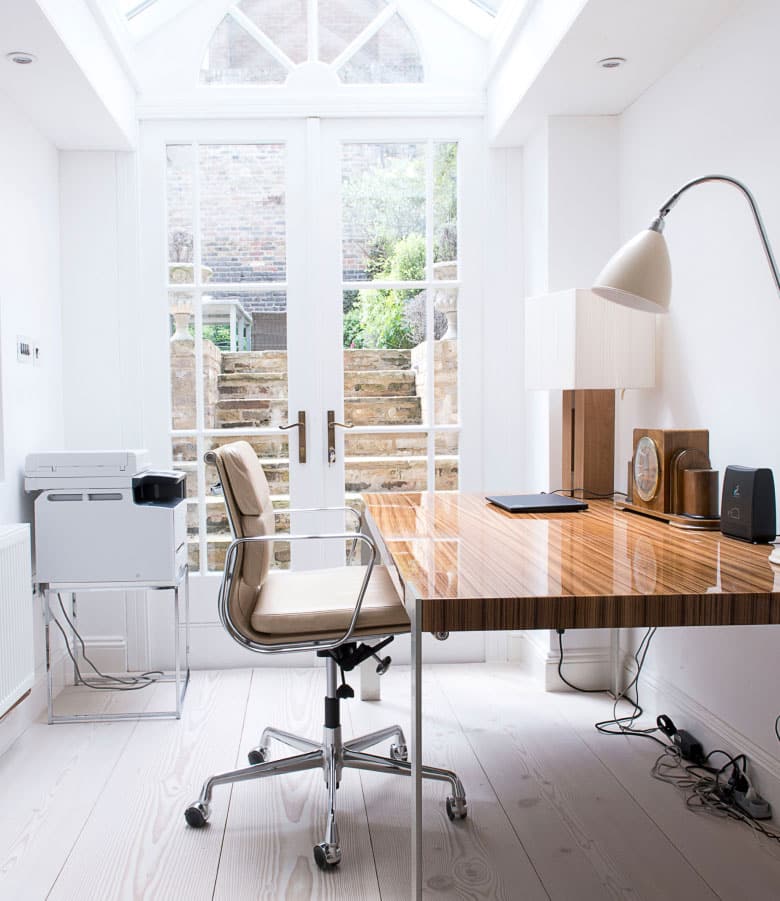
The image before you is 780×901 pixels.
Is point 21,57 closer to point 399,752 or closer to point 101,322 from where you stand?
point 101,322

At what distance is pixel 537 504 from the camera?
2773mm

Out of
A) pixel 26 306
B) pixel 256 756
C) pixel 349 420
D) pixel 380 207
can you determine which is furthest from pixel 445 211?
pixel 256 756

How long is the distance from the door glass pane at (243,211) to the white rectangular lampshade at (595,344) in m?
1.40

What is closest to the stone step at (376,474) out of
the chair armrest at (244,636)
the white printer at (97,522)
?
the white printer at (97,522)

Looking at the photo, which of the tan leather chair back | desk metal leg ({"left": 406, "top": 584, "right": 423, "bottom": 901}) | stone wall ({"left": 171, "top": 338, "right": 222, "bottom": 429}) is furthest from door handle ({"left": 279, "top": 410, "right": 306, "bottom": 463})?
desk metal leg ({"left": 406, "top": 584, "right": 423, "bottom": 901})

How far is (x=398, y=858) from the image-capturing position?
2184 mm

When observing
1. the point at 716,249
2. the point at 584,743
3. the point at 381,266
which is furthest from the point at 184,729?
the point at 716,249

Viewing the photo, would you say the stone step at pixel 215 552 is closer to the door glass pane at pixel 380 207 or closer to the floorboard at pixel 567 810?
the floorboard at pixel 567 810

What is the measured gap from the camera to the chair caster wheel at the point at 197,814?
7.65 ft

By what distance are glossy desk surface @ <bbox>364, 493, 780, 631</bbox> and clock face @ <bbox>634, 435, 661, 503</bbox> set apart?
15 centimetres

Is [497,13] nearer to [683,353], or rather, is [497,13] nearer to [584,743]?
[683,353]

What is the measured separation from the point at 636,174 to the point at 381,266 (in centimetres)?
117

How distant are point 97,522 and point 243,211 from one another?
1544 millimetres

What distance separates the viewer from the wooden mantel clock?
8.21 ft
